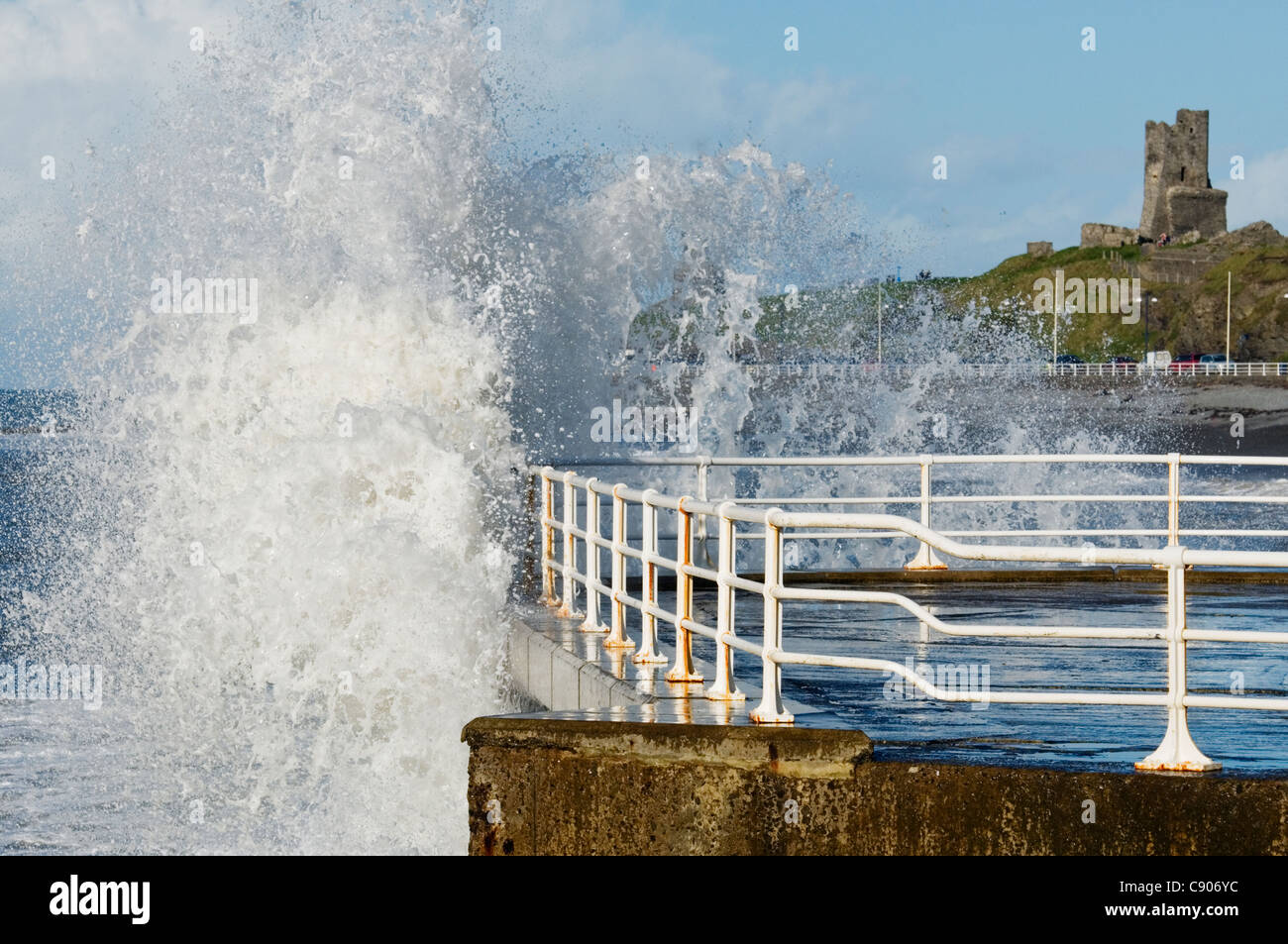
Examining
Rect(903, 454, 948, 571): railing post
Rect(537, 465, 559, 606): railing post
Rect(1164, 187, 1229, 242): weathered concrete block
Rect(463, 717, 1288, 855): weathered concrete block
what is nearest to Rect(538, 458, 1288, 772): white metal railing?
Rect(463, 717, 1288, 855): weathered concrete block

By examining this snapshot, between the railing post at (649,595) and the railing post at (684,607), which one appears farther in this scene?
the railing post at (649,595)

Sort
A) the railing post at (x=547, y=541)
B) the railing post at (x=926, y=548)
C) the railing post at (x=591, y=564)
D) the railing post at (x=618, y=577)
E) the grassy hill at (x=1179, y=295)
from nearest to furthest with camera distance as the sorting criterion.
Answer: the railing post at (x=618, y=577) < the railing post at (x=591, y=564) < the railing post at (x=547, y=541) < the railing post at (x=926, y=548) < the grassy hill at (x=1179, y=295)

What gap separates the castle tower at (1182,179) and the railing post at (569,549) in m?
149

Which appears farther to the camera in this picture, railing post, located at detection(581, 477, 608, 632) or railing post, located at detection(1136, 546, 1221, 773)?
railing post, located at detection(581, 477, 608, 632)

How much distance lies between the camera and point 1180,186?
152500mm

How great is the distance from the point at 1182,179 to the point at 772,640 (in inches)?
6154

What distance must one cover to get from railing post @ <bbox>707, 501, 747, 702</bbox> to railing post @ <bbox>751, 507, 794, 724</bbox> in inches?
13.9

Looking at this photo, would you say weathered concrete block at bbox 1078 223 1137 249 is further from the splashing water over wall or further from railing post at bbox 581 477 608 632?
railing post at bbox 581 477 608 632

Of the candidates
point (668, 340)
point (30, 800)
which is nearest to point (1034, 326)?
point (668, 340)

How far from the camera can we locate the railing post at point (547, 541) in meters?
11.3

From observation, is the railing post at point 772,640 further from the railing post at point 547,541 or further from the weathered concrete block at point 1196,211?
the weathered concrete block at point 1196,211

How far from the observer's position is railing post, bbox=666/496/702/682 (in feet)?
24.7

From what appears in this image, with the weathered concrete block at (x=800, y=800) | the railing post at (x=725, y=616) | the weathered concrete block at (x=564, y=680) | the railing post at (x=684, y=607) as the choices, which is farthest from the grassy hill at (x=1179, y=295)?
the weathered concrete block at (x=800, y=800)

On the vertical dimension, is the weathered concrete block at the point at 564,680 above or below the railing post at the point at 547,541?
below
